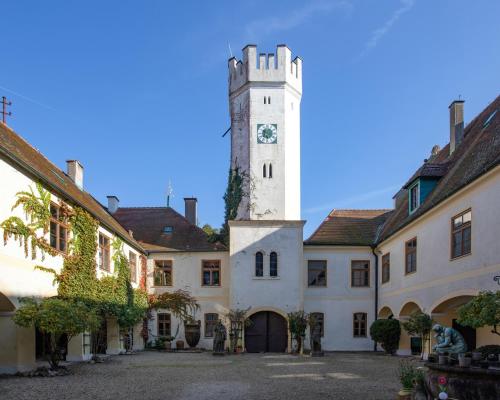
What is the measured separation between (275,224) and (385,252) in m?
5.22

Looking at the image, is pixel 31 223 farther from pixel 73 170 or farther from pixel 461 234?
pixel 461 234

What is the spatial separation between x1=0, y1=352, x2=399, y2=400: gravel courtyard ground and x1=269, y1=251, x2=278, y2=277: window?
7.64m

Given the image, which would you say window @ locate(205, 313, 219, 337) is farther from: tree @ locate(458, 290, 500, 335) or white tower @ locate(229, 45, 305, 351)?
tree @ locate(458, 290, 500, 335)

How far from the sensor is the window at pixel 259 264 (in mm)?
26188

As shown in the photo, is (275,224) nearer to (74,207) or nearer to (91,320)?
(74,207)

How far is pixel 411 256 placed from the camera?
834 inches

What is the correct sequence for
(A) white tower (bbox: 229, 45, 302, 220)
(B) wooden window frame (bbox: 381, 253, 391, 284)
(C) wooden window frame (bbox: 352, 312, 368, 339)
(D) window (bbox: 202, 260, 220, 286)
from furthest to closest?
(D) window (bbox: 202, 260, 220, 286) < (C) wooden window frame (bbox: 352, 312, 368, 339) < (A) white tower (bbox: 229, 45, 302, 220) < (B) wooden window frame (bbox: 381, 253, 391, 284)

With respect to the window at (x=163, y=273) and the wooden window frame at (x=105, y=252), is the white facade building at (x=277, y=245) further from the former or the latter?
the wooden window frame at (x=105, y=252)

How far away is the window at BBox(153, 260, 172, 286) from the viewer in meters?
28.1

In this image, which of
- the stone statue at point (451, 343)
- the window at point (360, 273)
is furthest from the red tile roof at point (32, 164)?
the window at point (360, 273)

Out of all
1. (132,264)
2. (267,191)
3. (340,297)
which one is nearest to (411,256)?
(340,297)

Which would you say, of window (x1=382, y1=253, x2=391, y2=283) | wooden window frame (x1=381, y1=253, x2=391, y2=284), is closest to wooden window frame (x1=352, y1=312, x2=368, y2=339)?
wooden window frame (x1=381, y1=253, x2=391, y2=284)

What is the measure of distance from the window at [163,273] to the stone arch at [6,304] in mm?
13696

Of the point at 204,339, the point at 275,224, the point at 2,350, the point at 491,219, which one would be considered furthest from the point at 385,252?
the point at 2,350
